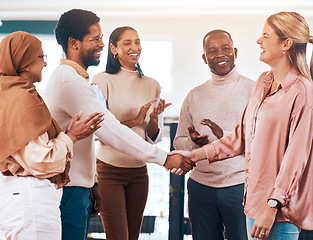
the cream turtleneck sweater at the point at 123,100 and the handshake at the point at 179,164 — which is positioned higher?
the cream turtleneck sweater at the point at 123,100

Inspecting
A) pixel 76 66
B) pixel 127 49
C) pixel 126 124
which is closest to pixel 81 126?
pixel 76 66

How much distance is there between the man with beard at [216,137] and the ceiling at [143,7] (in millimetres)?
2054

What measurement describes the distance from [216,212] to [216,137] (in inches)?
14.8

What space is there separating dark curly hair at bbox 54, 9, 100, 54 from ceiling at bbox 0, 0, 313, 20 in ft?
6.71

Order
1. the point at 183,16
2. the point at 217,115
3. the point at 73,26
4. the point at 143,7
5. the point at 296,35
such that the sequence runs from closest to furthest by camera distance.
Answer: the point at 296,35 < the point at 73,26 < the point at 217,115 < the point at 143,7 < the point at 183,16

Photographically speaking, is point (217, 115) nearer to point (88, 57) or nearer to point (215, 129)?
point (215, 129)

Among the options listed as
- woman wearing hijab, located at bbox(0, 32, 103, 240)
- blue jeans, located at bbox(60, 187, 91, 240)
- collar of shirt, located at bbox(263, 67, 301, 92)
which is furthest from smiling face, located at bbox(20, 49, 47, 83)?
collar of shirt, located at bbox(263, 67, 301, 92)

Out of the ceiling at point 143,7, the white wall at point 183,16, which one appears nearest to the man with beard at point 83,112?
the white wall at point 183,16

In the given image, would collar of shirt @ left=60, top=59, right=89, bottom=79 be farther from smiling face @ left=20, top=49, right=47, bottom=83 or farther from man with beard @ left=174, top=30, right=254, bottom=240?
man with beard @ left=174, top=30, right=254, bottom=240

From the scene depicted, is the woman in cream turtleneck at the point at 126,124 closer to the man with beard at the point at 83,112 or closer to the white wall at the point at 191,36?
the man with beard at the point at 83,112

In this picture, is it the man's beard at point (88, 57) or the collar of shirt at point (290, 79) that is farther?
the man's beard at point (88, 57)

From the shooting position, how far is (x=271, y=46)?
1.52 m

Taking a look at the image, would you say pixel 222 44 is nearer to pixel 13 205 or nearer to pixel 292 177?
pixel 292 177

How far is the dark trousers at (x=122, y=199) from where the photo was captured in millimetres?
2109
